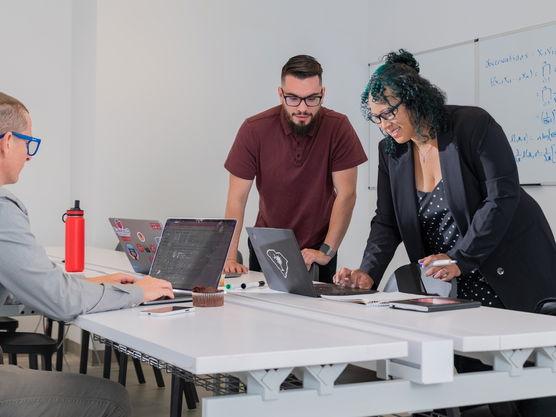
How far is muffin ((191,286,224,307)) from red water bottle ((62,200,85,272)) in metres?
0.85

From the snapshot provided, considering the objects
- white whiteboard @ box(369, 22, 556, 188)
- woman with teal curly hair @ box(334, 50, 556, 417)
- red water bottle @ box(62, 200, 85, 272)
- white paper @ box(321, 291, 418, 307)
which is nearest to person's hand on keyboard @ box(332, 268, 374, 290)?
woman with teal curly hair @ box(334, 50, 556, 417)

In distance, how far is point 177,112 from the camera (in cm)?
463

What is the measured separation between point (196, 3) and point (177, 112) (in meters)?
0.70

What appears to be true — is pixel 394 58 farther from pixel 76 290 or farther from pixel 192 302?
pixel 76 290

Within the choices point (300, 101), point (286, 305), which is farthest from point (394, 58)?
point (286, 305)

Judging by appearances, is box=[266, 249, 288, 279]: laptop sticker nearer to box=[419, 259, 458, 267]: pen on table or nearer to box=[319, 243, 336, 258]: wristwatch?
box=[419, 259, 458, 267]: pen on table

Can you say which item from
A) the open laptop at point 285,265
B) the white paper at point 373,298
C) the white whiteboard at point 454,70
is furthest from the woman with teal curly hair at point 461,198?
the white whiteboard at point 454,70

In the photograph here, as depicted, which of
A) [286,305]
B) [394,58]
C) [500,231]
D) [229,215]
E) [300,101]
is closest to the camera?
[286,305]

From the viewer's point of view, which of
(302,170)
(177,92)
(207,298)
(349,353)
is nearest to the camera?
(349,353)

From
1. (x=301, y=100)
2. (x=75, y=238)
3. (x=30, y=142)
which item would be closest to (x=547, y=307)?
(x=301, y=100)

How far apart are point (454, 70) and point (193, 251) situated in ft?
9.30

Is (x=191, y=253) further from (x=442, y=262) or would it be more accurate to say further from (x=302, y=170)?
(x=302, y=170)

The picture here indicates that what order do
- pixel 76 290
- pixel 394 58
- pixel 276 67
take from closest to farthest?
pixel 76 290
pixel 394 58
pixel 276 67

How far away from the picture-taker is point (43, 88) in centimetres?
460
